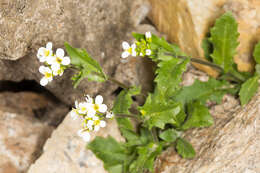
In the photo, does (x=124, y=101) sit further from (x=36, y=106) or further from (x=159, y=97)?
(x=36, y=106)

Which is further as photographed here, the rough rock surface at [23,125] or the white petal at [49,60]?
the rough rock surface at [23,125]

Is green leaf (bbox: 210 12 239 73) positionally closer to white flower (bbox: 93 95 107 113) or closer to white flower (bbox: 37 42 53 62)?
white flower (bbox: 93 95 107 113)

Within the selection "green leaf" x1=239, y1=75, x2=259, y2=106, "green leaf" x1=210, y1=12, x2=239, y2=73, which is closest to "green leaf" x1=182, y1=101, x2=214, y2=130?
"green leaf" x1=239, y1=75, x2=259, y2=106

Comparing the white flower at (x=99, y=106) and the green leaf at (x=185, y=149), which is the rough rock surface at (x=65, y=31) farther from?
the green leaf at (x=185, y=149)

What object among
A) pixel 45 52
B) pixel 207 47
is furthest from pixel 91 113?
pixel 207 47

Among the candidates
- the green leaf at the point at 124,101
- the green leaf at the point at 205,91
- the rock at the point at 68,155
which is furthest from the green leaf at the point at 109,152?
the green leaf at the point at 205,91

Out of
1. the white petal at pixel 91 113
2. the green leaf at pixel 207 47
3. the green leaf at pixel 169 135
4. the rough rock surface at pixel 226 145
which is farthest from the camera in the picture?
the green leaf at pixel 207 47

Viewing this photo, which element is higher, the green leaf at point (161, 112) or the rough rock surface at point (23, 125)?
the green leaf at point (161, 112)
